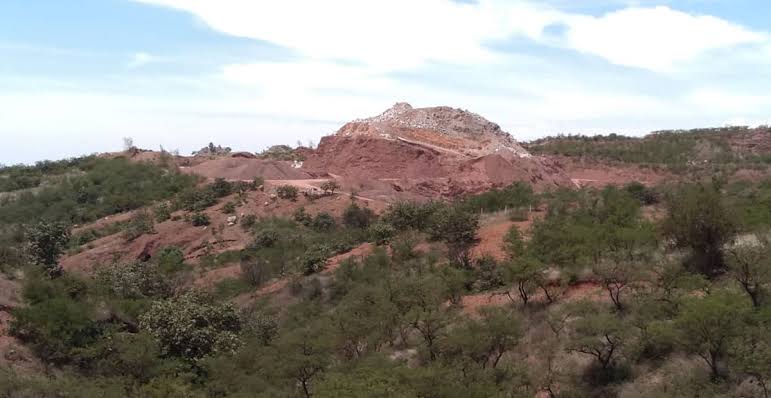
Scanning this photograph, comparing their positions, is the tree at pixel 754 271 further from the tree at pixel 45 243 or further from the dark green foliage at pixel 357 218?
the tree at pixel 45 243

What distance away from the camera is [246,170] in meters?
51.2

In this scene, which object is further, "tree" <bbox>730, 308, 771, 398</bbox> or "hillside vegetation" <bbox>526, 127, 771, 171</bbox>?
"hillside vegetation" <bbox>526, 127, 771, 171</bbox>

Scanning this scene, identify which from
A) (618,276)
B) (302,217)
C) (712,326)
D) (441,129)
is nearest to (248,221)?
(302,217)

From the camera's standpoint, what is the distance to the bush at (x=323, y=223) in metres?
37.1

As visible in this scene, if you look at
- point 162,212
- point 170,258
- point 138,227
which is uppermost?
point 162,212

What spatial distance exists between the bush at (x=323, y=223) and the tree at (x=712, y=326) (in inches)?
920

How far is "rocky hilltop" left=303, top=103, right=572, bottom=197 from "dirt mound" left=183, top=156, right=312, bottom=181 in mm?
2058

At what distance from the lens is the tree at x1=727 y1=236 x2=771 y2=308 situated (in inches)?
699

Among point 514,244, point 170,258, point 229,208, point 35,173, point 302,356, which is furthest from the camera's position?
point 35,173

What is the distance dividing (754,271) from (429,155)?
30246mm

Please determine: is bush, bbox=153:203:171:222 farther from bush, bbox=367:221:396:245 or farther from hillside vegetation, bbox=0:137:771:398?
bush, bbox=367:221:396:245

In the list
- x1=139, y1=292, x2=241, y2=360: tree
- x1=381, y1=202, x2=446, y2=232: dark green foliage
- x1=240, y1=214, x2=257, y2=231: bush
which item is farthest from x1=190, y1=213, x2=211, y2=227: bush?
x1=139, y1=292, x2=241, y2=360: tree

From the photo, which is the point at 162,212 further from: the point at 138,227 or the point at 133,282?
the point at 133,282

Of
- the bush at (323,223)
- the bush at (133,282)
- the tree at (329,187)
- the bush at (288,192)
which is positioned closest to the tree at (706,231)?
the bush at (133,282)
